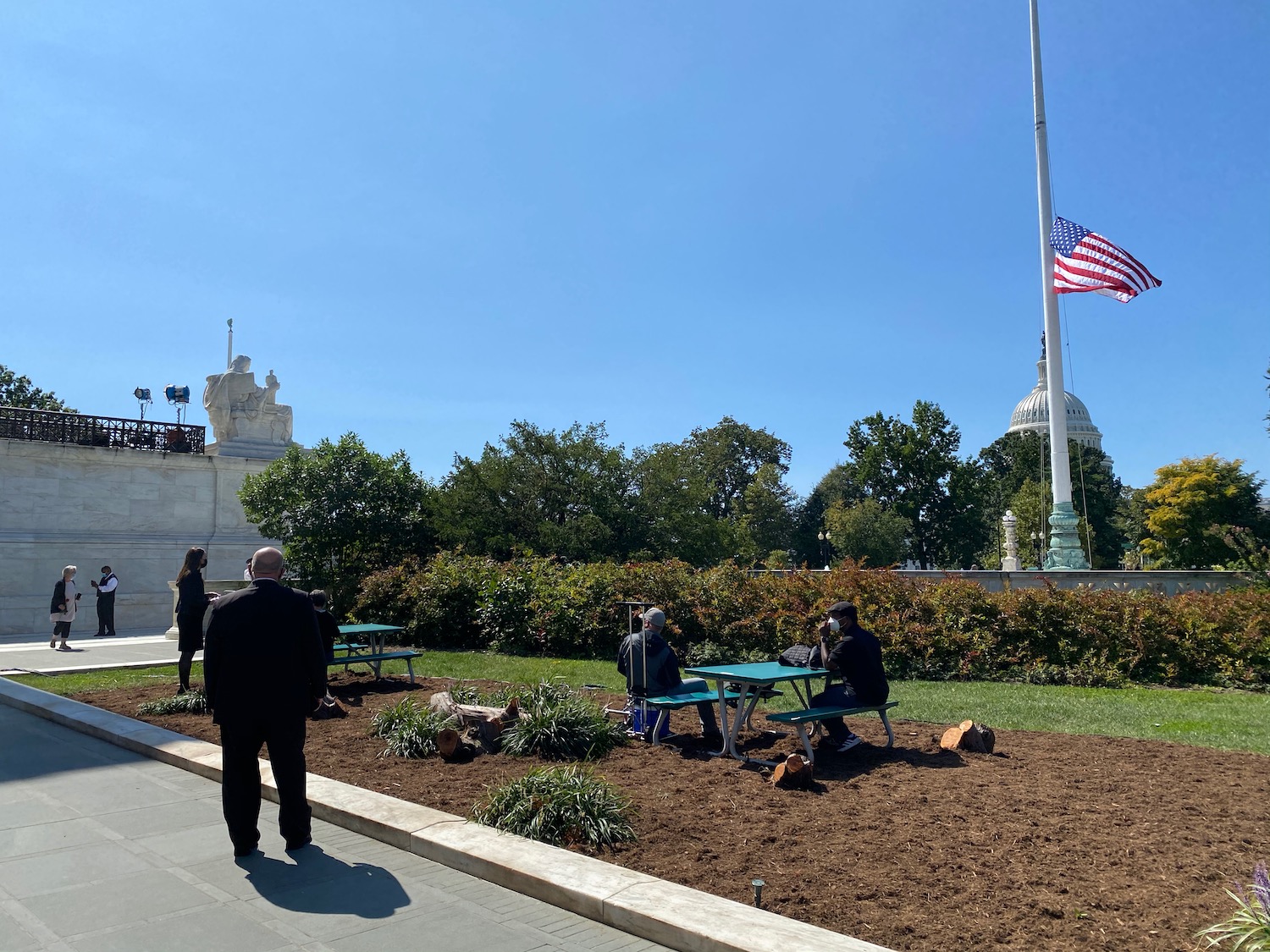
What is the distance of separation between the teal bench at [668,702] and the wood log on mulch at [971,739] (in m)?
1.73

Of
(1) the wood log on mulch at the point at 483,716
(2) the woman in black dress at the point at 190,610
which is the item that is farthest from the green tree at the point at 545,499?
(1) the wood log on mulch at the point at 483,716

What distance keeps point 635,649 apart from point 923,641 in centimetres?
645

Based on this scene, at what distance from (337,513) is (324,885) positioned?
1704cm

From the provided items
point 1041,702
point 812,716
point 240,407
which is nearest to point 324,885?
point 812,716

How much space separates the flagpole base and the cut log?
72.8 ft

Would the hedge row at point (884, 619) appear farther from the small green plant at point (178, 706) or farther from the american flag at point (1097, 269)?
the american flag at point (1097, 269)

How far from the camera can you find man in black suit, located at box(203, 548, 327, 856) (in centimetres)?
497

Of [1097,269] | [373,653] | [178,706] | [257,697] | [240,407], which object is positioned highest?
[1097,269]

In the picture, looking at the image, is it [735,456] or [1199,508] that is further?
[735,456]

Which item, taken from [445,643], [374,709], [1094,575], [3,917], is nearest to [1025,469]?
[1094,575]

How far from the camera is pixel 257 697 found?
4.99 m

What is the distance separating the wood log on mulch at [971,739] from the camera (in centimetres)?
708

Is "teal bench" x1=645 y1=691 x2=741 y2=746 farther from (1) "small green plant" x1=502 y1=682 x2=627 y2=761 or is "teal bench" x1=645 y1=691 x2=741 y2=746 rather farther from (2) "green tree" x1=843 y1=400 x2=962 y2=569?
(2) "green tree" x1=843 y1=400 x2=962 y2=569

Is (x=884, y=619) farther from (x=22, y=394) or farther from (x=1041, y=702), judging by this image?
(x=22, y=394)
